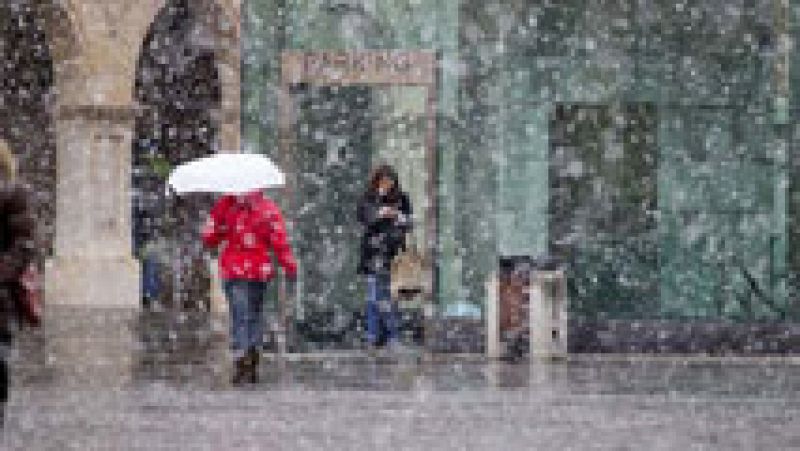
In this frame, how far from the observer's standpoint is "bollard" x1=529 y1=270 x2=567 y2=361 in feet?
68.8

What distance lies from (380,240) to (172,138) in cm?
1329

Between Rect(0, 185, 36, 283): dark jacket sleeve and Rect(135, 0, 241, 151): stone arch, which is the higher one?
Rect(135, 0, 241, 151): stone arch

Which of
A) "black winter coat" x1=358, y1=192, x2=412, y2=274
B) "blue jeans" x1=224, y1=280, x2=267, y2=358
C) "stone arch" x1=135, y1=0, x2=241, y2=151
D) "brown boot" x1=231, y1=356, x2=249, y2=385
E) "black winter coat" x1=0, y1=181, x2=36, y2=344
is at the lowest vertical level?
"brown boot" x1=231, y1=356, x2=249, y2=385

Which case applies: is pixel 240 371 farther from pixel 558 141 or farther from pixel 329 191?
pixel 558 141

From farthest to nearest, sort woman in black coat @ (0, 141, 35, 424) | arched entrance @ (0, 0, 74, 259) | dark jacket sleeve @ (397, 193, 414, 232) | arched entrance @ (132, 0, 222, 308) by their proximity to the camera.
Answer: arched entrance @ (0, 0, 74, 259) → arched entrance @ (132, 0, 222, 308) → dark jacket sleeve @ (397, 193, 414, 232) → woman in black coat @ (0, 141, 35, 424)

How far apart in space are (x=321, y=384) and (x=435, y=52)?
11.7 metres

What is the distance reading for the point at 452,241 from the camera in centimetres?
2803

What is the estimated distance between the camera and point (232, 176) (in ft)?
56.5

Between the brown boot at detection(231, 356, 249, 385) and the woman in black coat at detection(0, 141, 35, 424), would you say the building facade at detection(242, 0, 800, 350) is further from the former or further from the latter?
the woman in black coat at detection(0, 141, 35, 424)

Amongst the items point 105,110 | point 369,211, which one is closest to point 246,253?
point 369,211

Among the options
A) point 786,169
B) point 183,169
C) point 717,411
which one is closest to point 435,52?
point 786,169

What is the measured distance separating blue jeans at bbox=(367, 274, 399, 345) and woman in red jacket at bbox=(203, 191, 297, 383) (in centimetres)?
499

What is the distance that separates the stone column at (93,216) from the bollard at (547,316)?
36.3 ft

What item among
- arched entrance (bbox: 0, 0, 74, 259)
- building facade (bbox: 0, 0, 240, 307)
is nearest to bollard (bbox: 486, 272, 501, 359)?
building facade (bbox: 0, 0, 240, 307)
